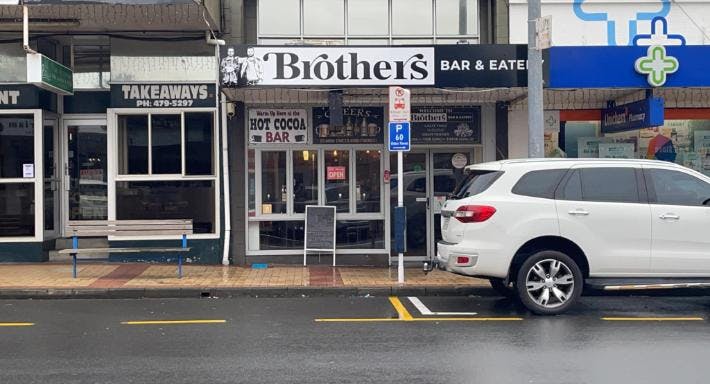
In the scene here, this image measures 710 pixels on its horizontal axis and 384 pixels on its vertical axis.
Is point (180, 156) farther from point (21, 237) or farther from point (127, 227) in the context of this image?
point (21, 237)

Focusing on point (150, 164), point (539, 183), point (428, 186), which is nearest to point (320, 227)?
point (428, 186)

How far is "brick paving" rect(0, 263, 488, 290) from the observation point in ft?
36.0

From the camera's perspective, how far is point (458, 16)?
13977 millimetres

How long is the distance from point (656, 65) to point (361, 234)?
579 centimetres

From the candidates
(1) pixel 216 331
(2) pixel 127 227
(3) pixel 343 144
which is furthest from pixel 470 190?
(2) pixel 127 227

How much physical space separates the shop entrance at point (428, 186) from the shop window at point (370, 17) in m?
2.39

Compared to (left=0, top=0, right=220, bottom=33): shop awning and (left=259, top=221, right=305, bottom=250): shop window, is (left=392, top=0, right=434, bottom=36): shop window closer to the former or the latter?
(left=0, top=0, right=220, bottom=33): shop awning

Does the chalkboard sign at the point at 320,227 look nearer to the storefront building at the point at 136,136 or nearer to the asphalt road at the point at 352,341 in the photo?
the storefront building at the point at 136,136

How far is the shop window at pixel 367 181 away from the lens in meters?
13.7

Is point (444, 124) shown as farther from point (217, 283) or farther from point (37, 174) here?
point (37, 174)

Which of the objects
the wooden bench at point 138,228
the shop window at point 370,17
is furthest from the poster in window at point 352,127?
the wooden bench at point 138,228

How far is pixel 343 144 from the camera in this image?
44.6 feet

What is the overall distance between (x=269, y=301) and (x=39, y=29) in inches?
261

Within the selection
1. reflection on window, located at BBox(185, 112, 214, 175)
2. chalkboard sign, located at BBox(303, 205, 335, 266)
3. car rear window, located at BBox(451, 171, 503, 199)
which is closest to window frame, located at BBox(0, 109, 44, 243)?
reflection on window, located at BBox(185, 112, 214, 175)
